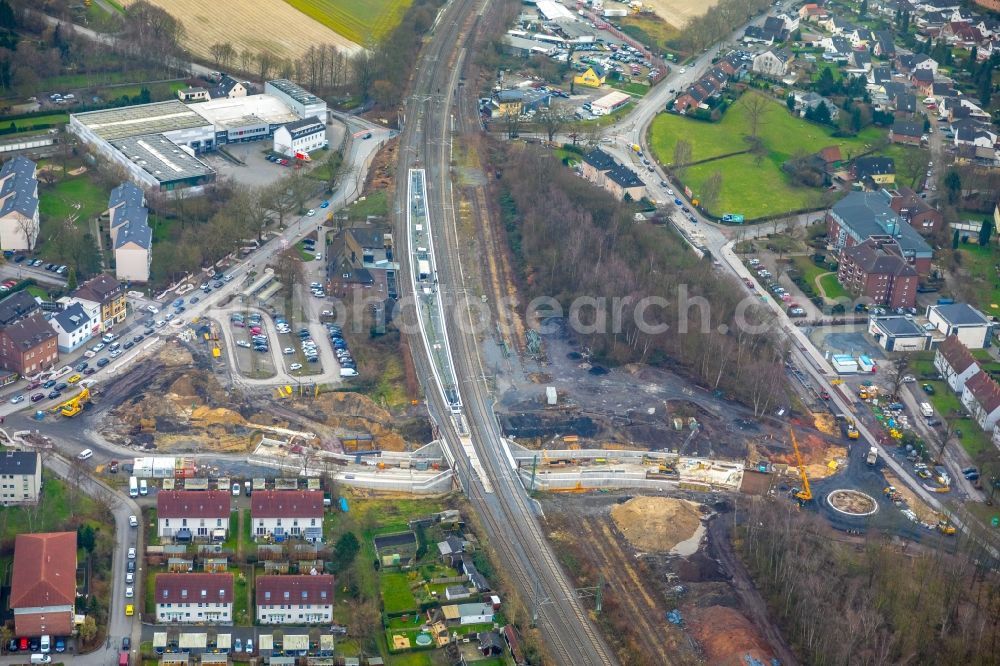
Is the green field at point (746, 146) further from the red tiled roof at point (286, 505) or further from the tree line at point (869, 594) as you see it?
the red tiled roof at point (286, 505)

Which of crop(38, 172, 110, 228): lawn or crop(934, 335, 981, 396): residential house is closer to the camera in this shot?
crop(934, 335, 981, 396): residential house

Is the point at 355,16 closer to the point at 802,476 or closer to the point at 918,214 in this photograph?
the point at 918,214

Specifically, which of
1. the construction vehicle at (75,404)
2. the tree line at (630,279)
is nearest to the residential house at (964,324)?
the tree line at (630,279)

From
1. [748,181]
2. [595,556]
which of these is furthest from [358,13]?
[595,556]

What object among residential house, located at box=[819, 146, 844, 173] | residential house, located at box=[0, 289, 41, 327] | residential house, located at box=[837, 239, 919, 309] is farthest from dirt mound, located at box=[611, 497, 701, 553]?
residential house, located at box=[819, 146, 844, 173]

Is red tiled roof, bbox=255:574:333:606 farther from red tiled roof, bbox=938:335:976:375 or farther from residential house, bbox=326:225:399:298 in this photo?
red tiled roof, bbox=938:335:976:375

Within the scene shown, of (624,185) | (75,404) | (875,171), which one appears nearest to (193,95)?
(624,185)
